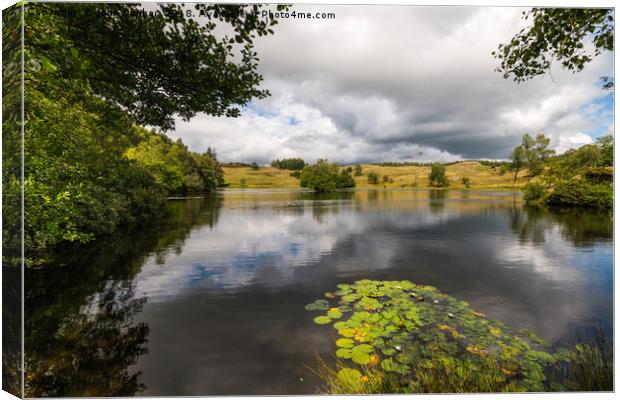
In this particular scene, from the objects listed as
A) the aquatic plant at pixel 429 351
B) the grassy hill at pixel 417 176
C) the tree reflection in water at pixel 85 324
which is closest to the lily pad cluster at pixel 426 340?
the aquatic plant at pixel 429 351

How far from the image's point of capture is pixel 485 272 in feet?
30.0

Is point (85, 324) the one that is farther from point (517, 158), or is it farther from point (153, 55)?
point (517, 158)

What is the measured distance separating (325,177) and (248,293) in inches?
427

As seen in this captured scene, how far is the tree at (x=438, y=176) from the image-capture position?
12.5 meters

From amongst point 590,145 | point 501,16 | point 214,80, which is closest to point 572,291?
point 590,145

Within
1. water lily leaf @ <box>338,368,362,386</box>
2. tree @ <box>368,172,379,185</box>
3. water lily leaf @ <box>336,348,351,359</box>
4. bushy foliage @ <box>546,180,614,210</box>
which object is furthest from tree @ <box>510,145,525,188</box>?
bushy foliage @ <box>546,180,614,210</box>

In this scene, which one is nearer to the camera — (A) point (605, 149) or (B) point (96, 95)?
(B) point (96, 95)

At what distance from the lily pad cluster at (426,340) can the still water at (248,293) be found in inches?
21.3

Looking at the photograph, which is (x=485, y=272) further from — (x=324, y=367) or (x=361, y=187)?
(x=361, y=187)

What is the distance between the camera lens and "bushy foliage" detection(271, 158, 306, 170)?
361 inches

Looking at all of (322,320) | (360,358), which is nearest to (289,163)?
(322,320)

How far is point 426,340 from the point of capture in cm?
534

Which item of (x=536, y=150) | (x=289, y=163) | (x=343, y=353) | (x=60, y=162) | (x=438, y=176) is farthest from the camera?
(x=438, y=176)

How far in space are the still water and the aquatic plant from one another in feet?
1.73
